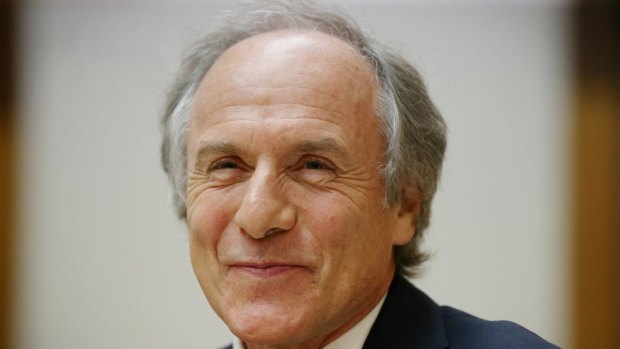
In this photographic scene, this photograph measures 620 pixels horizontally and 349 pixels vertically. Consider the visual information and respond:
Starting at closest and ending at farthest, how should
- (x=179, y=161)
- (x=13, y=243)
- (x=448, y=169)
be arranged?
(x=179, y=161), (x=448, y=169), (x=13, y=243)

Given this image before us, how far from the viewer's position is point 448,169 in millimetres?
3611

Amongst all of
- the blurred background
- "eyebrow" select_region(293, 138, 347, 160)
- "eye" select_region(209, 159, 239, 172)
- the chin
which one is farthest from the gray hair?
the blurred background

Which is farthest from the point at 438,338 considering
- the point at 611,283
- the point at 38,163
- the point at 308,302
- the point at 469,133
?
the point at 38,163

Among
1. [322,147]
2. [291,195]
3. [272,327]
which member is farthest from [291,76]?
[272,327]

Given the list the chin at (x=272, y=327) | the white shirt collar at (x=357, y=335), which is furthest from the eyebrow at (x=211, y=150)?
the white shirt collar at (x=357, y=335)

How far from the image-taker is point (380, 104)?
1.96 metres

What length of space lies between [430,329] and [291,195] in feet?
1.62

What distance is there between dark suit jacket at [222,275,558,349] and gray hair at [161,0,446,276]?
221 mm

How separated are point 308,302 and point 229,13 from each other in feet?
3.14

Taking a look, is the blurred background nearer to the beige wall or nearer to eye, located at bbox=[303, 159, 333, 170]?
the beige wall

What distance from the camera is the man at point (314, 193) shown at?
1.81 metres

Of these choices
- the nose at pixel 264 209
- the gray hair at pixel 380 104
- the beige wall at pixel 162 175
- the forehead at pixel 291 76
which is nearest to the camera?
the nose at pixel 264 209

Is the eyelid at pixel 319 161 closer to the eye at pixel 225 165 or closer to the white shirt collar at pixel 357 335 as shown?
the eye at pixel 225 165

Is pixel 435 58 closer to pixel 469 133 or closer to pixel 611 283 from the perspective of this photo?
pixel 469 133
